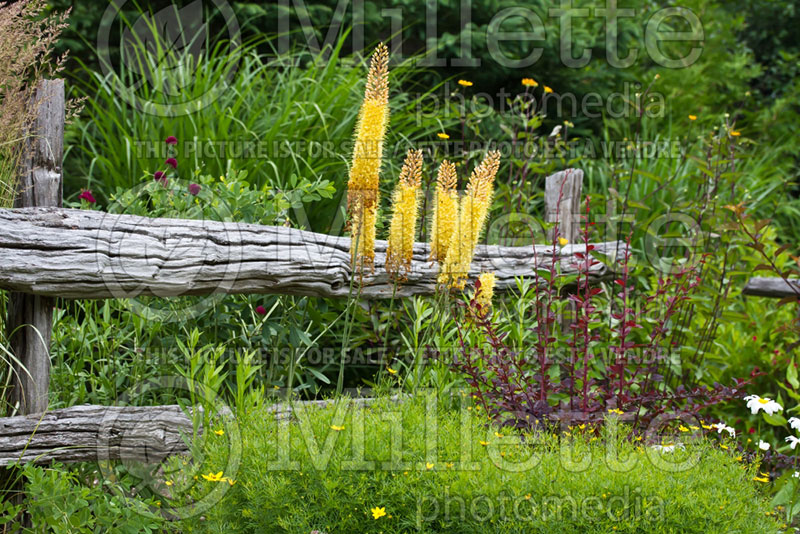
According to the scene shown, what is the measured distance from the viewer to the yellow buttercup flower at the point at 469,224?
2818mm

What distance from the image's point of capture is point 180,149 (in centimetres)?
476

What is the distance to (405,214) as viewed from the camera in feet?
9.22

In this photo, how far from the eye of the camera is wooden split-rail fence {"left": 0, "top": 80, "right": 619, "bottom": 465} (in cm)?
272

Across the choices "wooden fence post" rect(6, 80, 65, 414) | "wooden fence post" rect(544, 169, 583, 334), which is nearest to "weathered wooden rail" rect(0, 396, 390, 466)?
"wooden fence post" rect(6, 80, 65, 414)

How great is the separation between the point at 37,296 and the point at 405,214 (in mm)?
1474

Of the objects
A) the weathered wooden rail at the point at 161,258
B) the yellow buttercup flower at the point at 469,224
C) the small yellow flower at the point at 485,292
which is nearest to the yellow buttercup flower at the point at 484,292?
the small yellow flower at the point at 485,292

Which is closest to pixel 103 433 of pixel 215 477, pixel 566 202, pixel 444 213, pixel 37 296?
pixel 37 296

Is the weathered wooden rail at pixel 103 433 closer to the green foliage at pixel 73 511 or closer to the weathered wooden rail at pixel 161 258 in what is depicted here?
the green foliage at pixel 73 511

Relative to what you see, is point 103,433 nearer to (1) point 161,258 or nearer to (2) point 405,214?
(1) point 161,258

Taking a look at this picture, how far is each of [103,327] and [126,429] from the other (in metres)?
0.81

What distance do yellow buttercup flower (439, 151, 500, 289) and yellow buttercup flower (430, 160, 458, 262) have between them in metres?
0.03

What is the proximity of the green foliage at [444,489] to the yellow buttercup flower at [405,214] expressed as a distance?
73cm

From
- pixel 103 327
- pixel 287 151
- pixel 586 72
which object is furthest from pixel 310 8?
pixel 103 327

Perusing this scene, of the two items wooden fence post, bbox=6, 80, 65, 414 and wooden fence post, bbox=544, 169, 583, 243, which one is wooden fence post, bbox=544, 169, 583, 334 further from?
wooden fence post, bbox=6, 80, 65, 414
